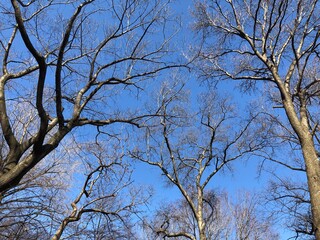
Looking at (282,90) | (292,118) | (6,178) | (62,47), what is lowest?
(6,178)

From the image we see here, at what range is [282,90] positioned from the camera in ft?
23.5

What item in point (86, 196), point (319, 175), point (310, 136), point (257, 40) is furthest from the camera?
point (86, 196)

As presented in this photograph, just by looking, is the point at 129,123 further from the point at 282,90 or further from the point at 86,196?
the point at 86,196

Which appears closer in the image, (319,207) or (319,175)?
(319,207)

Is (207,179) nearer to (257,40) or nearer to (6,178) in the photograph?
(257,40)

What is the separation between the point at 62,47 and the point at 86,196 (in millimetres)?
8310

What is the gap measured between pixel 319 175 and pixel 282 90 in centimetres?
217

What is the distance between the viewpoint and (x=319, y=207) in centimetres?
534

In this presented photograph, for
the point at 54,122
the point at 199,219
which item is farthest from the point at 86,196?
the point at 54,122

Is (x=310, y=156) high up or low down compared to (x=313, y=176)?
up

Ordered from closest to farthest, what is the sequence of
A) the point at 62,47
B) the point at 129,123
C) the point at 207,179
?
1. the point at 62,47
2. the point at 129,123
3. the point at 207,179

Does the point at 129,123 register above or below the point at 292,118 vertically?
below

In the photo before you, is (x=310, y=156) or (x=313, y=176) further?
(x=310, y=156)

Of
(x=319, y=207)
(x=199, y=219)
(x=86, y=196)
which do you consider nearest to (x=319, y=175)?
(x=319, y=207)
